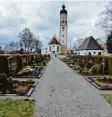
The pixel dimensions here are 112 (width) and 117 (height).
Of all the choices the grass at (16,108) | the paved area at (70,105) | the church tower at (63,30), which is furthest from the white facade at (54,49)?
the grass at (16,108)

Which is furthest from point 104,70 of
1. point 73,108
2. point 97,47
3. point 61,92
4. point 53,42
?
point 53,42

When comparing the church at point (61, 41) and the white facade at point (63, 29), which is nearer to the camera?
the church at point (61, 41)

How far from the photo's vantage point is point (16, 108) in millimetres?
11055

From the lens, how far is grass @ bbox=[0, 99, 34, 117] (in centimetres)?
1011

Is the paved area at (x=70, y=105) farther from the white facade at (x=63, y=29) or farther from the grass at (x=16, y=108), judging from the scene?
the white facade at (x=63, y=29)

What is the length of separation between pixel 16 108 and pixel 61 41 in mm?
131011

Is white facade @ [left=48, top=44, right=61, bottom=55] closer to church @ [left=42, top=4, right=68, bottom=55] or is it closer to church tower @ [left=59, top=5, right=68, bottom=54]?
church @ [left=42, top=4, right=68, bottom=55]

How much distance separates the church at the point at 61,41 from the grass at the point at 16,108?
125 metres

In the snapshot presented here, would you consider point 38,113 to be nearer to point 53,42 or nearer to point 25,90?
point 25,90

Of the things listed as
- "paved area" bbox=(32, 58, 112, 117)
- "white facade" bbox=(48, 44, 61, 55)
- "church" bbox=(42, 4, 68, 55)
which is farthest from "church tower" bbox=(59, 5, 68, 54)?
"paved area" bbox=(32, 58, 112, 117)

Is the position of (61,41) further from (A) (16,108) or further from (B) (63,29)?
(A) (16,108)

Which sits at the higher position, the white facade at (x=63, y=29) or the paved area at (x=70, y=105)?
the white facade at (x=63, y=29)

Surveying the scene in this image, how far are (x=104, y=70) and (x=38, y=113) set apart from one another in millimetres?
20543

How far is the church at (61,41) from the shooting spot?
13838cm
